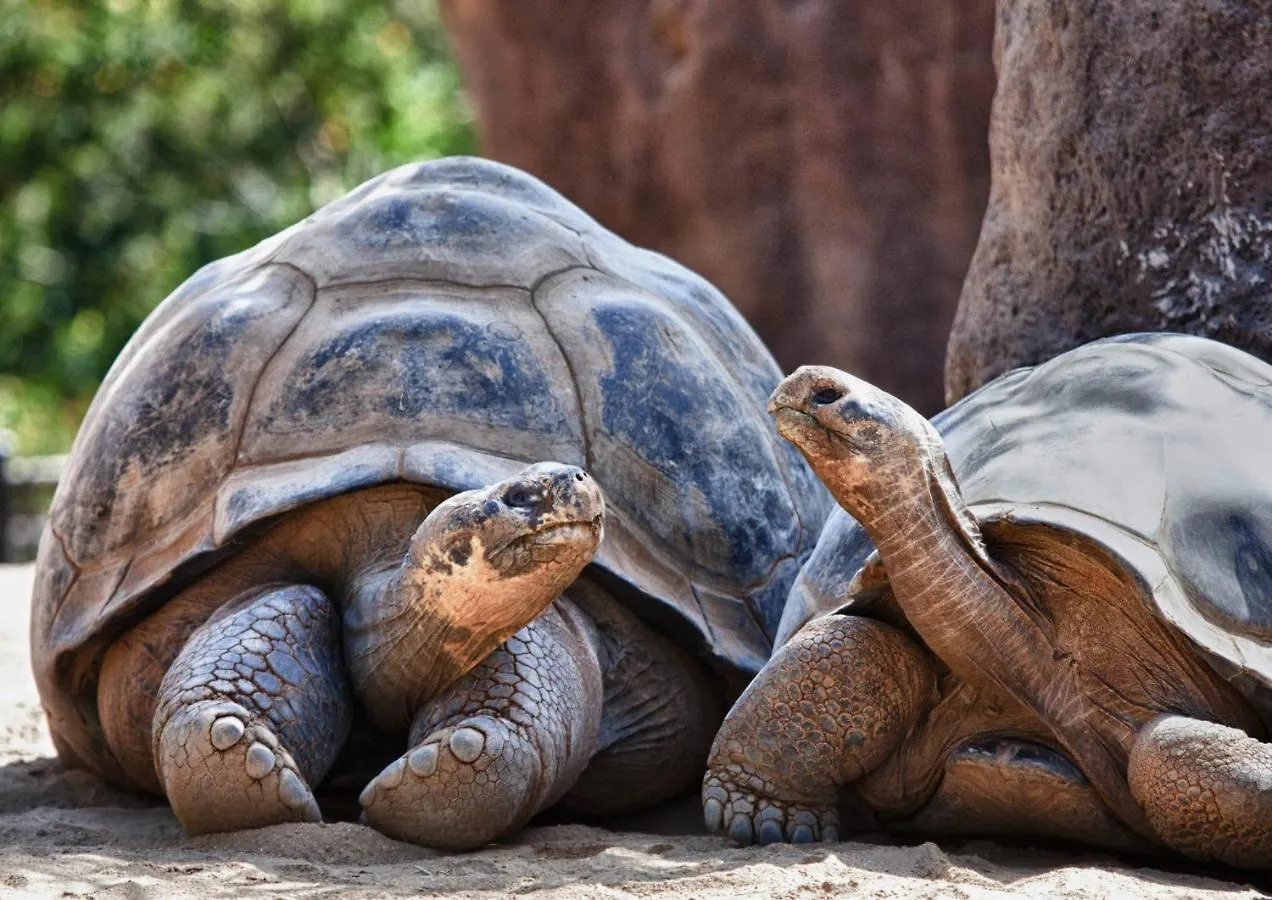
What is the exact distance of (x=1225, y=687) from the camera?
9.15 ft

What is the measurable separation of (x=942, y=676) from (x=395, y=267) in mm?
1452

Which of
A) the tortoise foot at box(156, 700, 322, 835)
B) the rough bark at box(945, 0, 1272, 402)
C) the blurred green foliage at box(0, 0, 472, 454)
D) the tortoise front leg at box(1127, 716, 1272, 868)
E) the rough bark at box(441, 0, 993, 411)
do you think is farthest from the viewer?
the blurred green foliage at box(0, 0, 472, 454)

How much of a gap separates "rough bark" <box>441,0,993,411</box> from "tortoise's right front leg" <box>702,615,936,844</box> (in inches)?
190

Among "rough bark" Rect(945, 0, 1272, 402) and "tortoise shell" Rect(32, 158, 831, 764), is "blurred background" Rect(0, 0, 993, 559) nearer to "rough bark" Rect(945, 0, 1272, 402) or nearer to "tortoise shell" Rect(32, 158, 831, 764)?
"rough bark" Rect(945, 0, 1272, 402)

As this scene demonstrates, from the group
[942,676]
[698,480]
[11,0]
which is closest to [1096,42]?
[698,480]

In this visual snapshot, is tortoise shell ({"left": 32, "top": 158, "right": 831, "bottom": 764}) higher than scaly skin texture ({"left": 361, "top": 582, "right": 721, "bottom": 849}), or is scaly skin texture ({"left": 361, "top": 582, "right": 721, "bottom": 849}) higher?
tortoise shell ({"left": 32, "top": 158, "right": 831, "bottom": 764})

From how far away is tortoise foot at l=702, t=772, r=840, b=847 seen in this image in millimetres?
2959

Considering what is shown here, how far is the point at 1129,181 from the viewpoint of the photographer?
3844 millimetres

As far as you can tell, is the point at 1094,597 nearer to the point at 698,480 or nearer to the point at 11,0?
the point at 698,480

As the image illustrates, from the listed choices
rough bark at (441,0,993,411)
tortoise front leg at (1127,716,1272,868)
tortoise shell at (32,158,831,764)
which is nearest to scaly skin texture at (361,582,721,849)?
tortoise shell at (32,158,831,764)

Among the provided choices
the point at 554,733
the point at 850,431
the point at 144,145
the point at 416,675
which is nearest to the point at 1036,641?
the point at 850,431

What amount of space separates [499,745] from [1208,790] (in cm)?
111

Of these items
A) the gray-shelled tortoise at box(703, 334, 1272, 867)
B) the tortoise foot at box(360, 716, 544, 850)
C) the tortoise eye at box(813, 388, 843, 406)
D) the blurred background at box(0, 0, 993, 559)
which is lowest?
the tortoise foot at box(360, 716, 544, 850)

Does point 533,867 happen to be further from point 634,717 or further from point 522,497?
point 634,717
